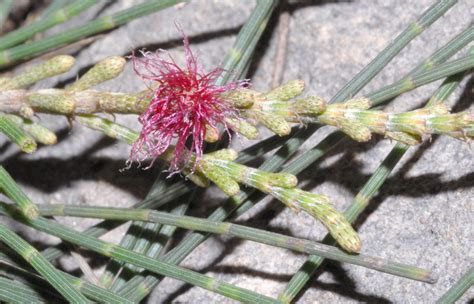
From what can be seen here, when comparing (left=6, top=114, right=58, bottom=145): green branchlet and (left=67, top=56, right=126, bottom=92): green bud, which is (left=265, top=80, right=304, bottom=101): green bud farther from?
(left=6, top=114, right=58, bottom=145): green branchlet

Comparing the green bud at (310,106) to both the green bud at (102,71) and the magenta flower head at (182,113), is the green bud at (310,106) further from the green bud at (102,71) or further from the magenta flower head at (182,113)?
the green bud at (102,71)

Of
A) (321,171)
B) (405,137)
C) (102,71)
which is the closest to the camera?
(405,137)

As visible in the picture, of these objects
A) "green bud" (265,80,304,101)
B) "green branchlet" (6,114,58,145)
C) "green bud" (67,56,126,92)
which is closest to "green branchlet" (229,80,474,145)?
"green bud" (265,80,304,101)

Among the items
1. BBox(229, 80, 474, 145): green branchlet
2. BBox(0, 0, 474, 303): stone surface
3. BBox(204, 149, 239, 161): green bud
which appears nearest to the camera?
BBox(229, 80, 474, 145): green branchlet

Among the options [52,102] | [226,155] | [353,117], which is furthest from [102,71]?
[353,117]

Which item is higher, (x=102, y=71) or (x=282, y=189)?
(x=102, y=71)

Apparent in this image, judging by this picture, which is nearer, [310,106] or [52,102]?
[310,106]

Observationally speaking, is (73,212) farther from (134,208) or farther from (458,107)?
(458,107)

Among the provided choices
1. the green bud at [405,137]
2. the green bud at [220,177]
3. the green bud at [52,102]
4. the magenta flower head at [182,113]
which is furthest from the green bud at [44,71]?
the green bud at [405,137]

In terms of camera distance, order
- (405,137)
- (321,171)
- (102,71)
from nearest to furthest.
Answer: (405,137) → (102,71) → (321,171)

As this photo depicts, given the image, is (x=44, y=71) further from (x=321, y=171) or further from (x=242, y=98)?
(x=321, y=171)
